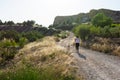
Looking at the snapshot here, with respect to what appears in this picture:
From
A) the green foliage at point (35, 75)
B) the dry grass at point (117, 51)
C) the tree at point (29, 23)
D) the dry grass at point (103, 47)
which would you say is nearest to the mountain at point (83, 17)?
the tree at point (29, 23)

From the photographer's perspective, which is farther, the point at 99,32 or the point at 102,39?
the point at 99,32

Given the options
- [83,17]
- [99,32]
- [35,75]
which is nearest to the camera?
[35,75]

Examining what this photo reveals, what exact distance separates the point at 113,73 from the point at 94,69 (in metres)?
1.58

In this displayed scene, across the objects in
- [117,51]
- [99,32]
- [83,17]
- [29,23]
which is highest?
[83,17]

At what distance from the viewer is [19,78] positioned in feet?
46.3

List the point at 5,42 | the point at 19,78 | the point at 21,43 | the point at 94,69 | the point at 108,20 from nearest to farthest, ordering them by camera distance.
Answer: the point at 19,78 < the point at 94,69 < the point at 5,42 < the point at 21,43 < the point at 108,20

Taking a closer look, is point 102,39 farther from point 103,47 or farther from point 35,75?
point 35,75

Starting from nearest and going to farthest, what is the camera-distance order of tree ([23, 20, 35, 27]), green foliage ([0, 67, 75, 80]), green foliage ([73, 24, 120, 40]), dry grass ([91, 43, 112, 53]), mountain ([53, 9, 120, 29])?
green foliage ([0, 67, 75, 80]) → dry grass ([91, 43, 112, 53]) → green foliage ([73, 24, 120, 40]) → tree ([23, 20, 35, 27]) → mountain ([53, 9, 120, 29])

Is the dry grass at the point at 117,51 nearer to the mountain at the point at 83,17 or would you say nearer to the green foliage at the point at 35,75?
the green foliage at the point at 35,75

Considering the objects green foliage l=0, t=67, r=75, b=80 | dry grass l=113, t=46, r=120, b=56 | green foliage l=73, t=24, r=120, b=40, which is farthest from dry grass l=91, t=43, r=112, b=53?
green foliage l=0, t=67, r=75, b=80

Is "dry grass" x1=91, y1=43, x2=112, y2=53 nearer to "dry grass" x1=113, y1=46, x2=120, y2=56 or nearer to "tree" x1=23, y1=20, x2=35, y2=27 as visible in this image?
"dry grass" x1=113, y1=46, x2=120, y2=56

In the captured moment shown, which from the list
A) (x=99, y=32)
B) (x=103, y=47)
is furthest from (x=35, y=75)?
(x=99, y=32)

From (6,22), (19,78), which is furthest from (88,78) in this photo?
(6,22)

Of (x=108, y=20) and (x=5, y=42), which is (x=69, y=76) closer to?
(x=5, y=42)
